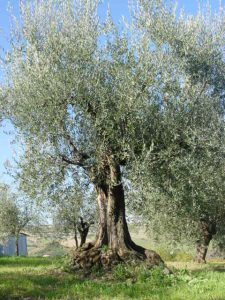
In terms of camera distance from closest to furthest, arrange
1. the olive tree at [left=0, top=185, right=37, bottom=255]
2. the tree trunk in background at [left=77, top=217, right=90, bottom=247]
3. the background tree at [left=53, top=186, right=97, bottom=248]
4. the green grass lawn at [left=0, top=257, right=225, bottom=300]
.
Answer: the green grass lawn at [left=0, top=257, right=225, bottom=300] < the background tree at [left=53, top=186, right=97, bottom=248] < the tree trunk in background at [left=77, top=217, right=90, bottom=247] < the olive tree at [left=0, top=185, right=37, bottom=255]

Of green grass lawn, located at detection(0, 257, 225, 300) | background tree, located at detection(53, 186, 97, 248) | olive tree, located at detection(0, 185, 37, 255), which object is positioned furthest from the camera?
olive tree, located at detection(0, 185, 37, 255)

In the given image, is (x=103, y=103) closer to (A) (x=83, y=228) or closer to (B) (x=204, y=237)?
(B) (x=204, y=237)

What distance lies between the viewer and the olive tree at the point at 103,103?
44.8 feet

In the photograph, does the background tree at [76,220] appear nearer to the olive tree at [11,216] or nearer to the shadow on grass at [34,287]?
the olive tree at [11,216]

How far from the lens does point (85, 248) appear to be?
1567cm

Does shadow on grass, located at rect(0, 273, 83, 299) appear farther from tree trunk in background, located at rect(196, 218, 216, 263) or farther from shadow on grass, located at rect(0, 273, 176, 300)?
tree trunk in background, located at rect(196, 218, 216, 263)

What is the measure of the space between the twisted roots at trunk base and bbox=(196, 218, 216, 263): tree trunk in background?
43.4 ft

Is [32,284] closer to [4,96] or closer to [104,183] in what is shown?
[104,183]

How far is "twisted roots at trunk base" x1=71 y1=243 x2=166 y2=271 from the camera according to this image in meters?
14.8

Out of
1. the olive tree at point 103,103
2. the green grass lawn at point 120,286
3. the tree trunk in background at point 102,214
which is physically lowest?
the green grass lawn at point 120,286

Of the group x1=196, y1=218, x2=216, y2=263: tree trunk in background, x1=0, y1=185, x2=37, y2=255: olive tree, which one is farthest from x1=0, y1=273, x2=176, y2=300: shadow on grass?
x1=0, y1=185, x2=37, y2=255: olive tree

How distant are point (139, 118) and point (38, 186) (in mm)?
4097

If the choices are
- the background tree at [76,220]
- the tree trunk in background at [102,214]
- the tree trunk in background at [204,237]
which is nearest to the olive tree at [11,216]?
the background tree at [76,220]

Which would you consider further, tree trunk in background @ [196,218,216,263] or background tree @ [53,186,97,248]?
background tree @ [53,186,97,248]
